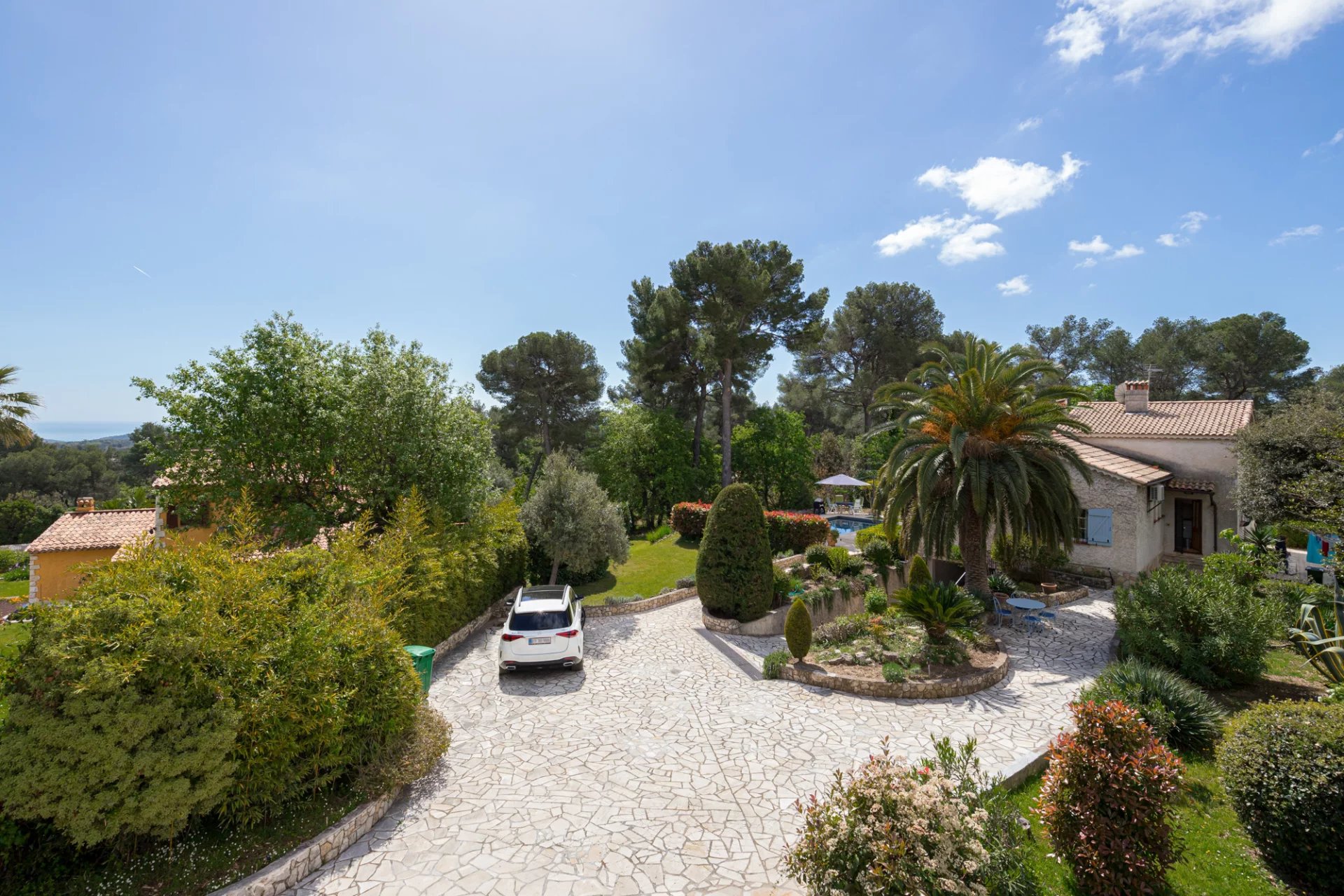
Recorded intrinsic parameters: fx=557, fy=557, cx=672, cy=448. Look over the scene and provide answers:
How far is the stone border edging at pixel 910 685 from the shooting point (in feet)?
34.4

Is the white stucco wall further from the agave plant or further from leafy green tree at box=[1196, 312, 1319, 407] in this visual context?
leafy green tree at box=[1196, 312, 1319, 407]

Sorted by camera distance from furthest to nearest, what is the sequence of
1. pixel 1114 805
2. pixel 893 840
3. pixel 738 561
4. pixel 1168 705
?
pixel 738 561 → pixel 1168 705 → pixel 1114 805 → pixel 893 840

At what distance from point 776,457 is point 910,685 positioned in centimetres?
2631

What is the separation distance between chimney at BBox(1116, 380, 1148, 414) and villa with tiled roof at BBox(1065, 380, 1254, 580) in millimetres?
32

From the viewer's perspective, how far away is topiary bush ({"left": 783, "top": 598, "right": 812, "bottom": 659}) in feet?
38.3

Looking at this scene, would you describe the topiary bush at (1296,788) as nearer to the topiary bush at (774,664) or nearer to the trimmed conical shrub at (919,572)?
the topiary bush at (774,664)

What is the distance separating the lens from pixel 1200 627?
10.8 m

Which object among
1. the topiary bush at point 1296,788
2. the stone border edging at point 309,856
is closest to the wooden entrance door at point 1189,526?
the topiary bush at point 1296,788

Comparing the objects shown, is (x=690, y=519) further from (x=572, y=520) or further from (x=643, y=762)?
(x=643, y=762)

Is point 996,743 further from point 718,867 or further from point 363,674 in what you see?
point 363,674

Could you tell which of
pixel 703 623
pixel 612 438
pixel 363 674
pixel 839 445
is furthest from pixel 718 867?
pixel 839 445

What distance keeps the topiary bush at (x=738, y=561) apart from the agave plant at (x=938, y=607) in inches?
139

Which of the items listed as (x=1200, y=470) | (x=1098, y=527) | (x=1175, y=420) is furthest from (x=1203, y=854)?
(x=1175, y=420)

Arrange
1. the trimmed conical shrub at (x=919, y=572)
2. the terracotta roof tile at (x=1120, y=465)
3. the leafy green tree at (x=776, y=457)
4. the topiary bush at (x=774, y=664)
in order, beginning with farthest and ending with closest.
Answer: the leafy green tree at (x=776, y=457) → the terracotta roof tile at (x=1120, y=465) → the trimmed conical shrub at (x=919, y=572) → the topiary bush at (x=774, y=664)
